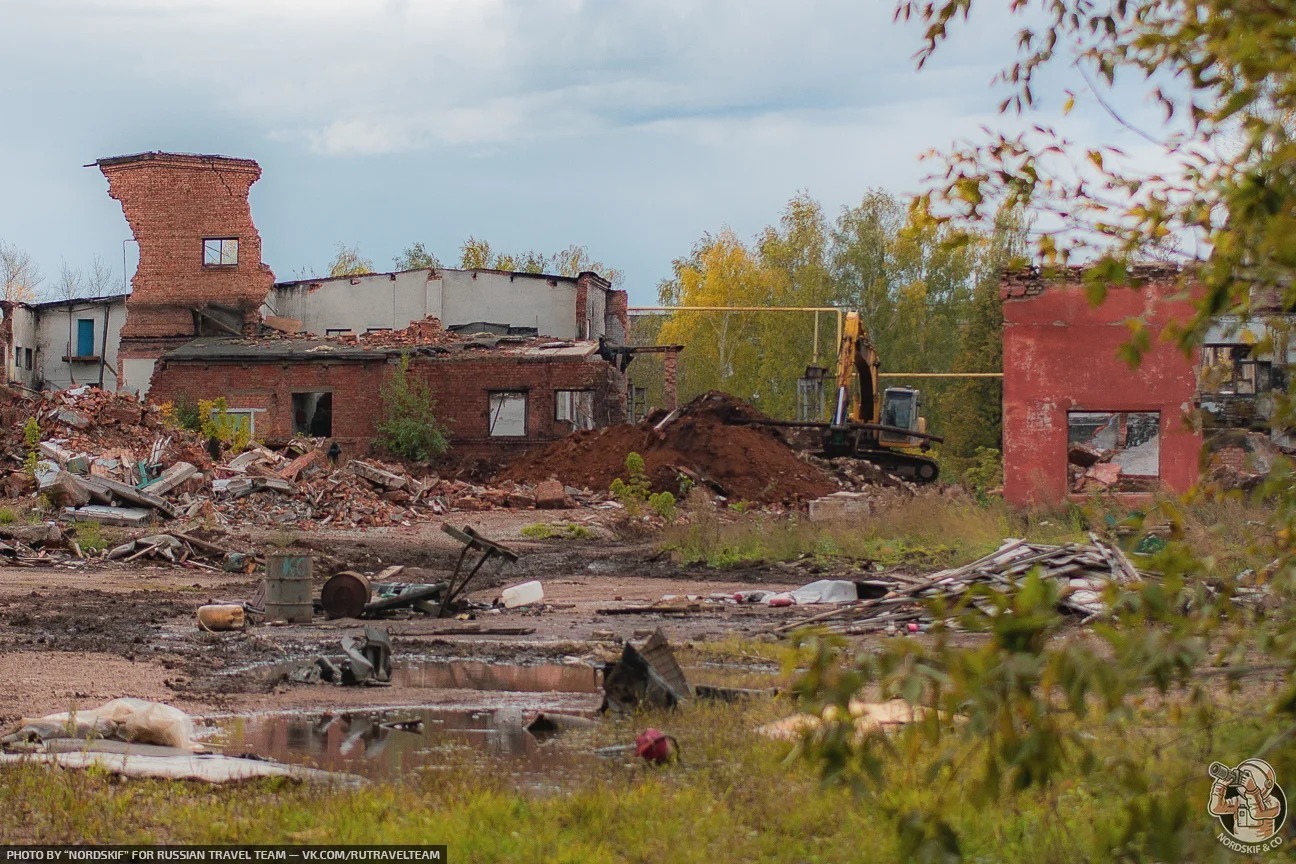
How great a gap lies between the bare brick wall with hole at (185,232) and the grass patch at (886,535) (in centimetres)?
3007

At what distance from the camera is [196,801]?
542 centimetres

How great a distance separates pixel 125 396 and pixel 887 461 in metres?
18.4

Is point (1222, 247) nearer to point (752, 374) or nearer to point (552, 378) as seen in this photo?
point (552, 378)

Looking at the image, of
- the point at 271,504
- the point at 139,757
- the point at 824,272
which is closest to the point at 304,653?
the point at 139,757

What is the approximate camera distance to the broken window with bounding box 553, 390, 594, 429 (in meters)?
39.2

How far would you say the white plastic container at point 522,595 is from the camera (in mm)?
14633

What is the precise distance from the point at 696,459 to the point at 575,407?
8.17 meters

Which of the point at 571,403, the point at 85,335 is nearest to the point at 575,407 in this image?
the point at 571,403

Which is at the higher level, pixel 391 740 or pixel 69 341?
pixel 69 341

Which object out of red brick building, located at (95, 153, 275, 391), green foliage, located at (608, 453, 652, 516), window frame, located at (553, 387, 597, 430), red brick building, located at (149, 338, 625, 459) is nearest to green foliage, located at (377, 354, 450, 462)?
red brick building, located at (149, 338, 625, 459)

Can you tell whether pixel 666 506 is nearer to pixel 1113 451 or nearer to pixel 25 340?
pixel 1113 451

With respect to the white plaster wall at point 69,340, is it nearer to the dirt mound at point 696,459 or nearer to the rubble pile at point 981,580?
the dirt mound at point 696,459

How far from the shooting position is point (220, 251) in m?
47.3

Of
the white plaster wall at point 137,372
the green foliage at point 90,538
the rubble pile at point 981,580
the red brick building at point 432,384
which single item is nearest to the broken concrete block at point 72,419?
the green foliage at point 90,538
